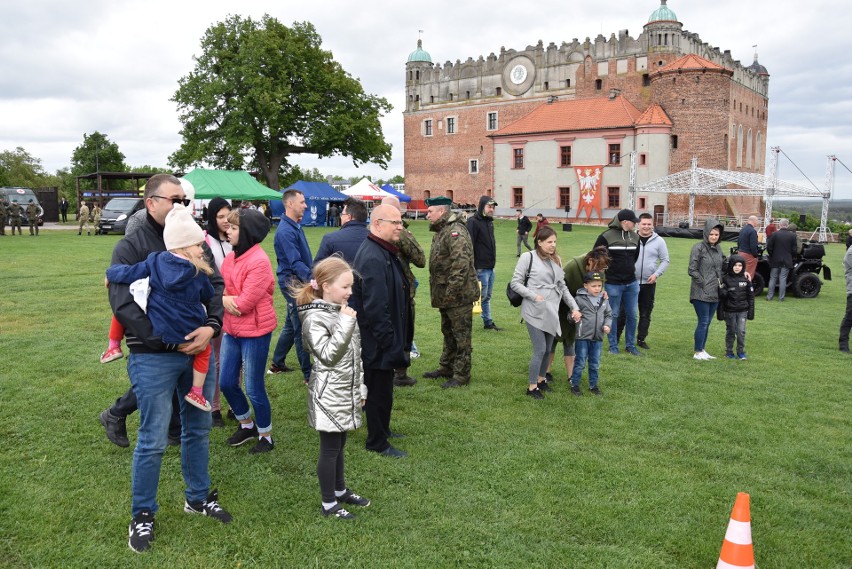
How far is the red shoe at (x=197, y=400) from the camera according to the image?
11.5 feet

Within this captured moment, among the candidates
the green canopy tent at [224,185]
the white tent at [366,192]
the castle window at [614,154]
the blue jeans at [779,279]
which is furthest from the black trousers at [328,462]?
the castle window at [614,154]

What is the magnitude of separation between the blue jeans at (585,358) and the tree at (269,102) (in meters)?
35.2

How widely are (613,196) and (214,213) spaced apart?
143 feet

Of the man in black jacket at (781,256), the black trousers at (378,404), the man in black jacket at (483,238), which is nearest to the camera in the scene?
the black trousers at (378,404)

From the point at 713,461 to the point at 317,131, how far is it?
128ft

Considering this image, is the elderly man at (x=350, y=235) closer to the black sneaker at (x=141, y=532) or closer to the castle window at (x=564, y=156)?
the black sneaker at (x=141, y=532)

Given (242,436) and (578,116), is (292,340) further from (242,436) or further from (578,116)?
(578,116)

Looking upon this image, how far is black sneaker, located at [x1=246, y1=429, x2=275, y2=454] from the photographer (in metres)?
4.73

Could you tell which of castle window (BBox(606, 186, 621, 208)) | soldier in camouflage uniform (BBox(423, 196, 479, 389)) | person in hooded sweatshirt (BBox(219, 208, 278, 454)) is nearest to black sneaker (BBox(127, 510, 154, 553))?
person in hooded sweatshirt (BBox(219, 208, 278, 454))

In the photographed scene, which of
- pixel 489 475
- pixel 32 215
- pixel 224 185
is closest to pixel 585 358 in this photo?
pixel 489 475

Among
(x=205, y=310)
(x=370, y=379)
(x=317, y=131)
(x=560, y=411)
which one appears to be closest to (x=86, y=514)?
(x=205, y=310)

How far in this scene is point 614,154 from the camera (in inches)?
1778

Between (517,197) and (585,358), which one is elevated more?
(517,197)

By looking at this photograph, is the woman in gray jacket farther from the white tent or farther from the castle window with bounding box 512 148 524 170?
the castle window with bounding box 512 148 524 170
